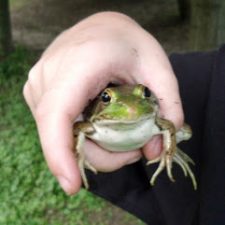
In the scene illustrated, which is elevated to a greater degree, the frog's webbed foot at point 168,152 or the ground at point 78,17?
the frog's webbed foot at point 168,152

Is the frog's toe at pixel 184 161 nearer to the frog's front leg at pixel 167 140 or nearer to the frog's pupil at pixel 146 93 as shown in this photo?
the frog's front leg at pixel 167 140

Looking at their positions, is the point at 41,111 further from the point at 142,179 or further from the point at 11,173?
the point at 11,173

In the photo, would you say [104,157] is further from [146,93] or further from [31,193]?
[31,193]

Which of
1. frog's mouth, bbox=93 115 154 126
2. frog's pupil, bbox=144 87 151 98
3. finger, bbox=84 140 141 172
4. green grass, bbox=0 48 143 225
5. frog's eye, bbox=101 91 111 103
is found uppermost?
frog's pupil, bbox=144 87 151 98

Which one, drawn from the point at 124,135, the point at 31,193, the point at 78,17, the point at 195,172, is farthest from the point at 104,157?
the point at 78,17

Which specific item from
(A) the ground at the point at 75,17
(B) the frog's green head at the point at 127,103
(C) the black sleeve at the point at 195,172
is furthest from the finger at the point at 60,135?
(A) the ground at the point at 75,17

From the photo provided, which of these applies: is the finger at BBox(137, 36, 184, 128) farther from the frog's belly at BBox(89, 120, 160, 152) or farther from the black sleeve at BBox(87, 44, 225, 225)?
the black sleeve at BBox(87, 44, 225, 225)

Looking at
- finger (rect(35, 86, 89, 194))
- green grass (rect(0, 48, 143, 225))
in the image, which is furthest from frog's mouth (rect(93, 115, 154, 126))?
green grass (rect(0, 48, 143, 225))
